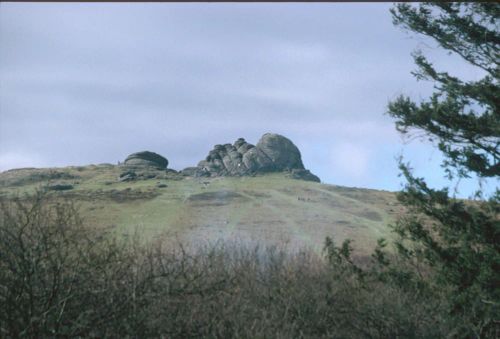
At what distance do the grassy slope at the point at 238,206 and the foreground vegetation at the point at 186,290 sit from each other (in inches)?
154

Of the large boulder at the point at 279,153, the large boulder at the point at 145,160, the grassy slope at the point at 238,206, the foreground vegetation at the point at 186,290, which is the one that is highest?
the large boulder at the point at 279,153

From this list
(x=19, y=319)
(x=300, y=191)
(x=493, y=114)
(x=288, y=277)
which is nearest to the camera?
(x=19, y=319)

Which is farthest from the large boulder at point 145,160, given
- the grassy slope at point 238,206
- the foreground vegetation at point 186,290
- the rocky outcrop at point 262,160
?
the foreground vegetation at point 186,290

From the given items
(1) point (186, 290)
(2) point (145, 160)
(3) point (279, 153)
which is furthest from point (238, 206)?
(1) point (186, 290)

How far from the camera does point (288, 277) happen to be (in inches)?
857

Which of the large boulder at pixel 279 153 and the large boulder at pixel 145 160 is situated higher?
the large boulder at pixel 279 153

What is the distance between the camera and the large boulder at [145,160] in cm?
4519

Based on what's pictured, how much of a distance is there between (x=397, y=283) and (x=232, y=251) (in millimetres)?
5575

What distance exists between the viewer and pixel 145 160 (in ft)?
151

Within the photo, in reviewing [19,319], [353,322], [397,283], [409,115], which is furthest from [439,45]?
[19,319]

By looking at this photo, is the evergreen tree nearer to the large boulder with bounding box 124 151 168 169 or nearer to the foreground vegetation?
the foreground vegetation

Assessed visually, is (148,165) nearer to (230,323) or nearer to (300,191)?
(300,191)

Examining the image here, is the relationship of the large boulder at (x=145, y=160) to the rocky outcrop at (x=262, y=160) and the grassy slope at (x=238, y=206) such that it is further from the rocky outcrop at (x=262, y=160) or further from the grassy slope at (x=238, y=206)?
the rocky outcrop at (x=262, y=160)

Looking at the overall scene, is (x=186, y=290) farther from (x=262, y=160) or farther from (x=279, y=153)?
(x=262, y=160)
